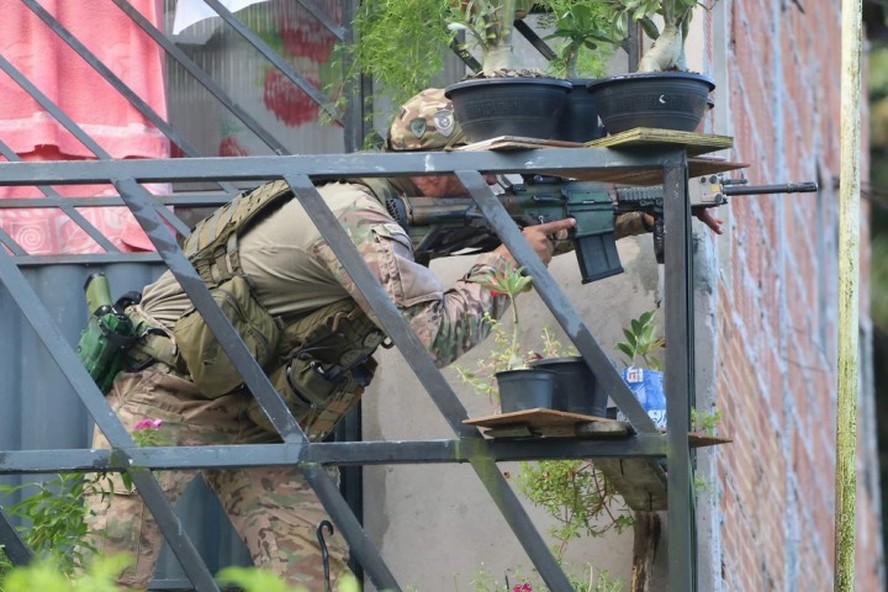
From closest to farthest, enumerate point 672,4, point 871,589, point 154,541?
point 672,4 → point 154,541 → point 871,589

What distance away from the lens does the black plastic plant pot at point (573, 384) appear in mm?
4684

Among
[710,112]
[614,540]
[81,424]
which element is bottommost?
[614,540]

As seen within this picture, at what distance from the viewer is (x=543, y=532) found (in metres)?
6.01

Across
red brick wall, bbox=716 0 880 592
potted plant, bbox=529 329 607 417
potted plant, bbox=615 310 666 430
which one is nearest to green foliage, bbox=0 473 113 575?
potted plant, bbox=529 329 607 417

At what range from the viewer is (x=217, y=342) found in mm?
5215

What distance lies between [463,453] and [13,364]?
2.21 meters

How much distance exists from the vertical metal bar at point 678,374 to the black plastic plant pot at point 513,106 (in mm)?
357

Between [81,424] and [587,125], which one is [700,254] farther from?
[81,424]

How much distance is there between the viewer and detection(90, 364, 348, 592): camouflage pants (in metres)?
5.37

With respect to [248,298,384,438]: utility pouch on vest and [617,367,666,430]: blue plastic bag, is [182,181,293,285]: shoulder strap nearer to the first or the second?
[248,298,384,438]: utility pouch on vest

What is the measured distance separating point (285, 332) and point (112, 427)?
78 cm

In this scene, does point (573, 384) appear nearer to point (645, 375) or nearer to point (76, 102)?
point (645, 375)

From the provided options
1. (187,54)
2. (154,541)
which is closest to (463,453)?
(154,541)

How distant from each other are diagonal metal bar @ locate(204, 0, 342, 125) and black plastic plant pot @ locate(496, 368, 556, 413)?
2.09m
